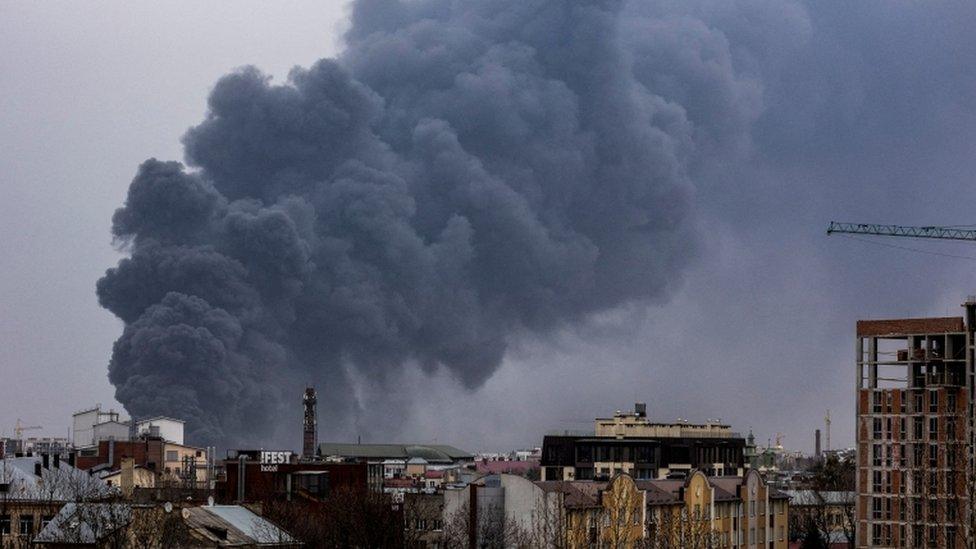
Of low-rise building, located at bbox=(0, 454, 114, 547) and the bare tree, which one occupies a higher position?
low-rise building, located at bbox=(0, 454, 114, 547)

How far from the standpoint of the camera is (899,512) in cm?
6950

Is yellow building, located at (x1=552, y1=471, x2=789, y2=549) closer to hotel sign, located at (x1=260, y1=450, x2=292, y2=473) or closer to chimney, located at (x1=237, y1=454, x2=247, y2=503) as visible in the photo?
hotel sign, located at (x1=260, y1=450, x2=292, y2=473)

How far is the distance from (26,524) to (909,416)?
3493 centimetres

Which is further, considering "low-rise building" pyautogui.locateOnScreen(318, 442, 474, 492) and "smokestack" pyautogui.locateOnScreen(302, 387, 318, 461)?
"low-rise building" pyautogui.locateOnScreen(318, 442, 474, 492)

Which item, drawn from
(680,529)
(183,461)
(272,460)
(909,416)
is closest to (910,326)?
(909,416)

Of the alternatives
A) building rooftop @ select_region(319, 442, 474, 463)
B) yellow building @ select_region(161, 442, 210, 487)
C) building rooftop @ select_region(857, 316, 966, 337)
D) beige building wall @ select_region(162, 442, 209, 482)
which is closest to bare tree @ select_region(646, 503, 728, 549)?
building rooftop @ select_region(857, 316, 966, 337)

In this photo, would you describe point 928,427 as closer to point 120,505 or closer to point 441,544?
point 441,544

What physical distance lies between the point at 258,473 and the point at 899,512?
25387 mm

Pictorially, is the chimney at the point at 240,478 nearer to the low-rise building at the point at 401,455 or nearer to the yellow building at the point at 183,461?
the yellow building at the point at 183,461

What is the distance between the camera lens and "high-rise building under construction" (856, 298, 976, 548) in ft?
222

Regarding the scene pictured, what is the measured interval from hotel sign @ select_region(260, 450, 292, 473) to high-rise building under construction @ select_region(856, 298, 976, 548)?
23590 millimetres

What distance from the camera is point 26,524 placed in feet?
174

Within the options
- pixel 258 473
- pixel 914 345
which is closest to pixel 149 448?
pixel 258 473

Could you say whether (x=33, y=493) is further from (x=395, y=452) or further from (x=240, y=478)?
(x=395, y=452)
